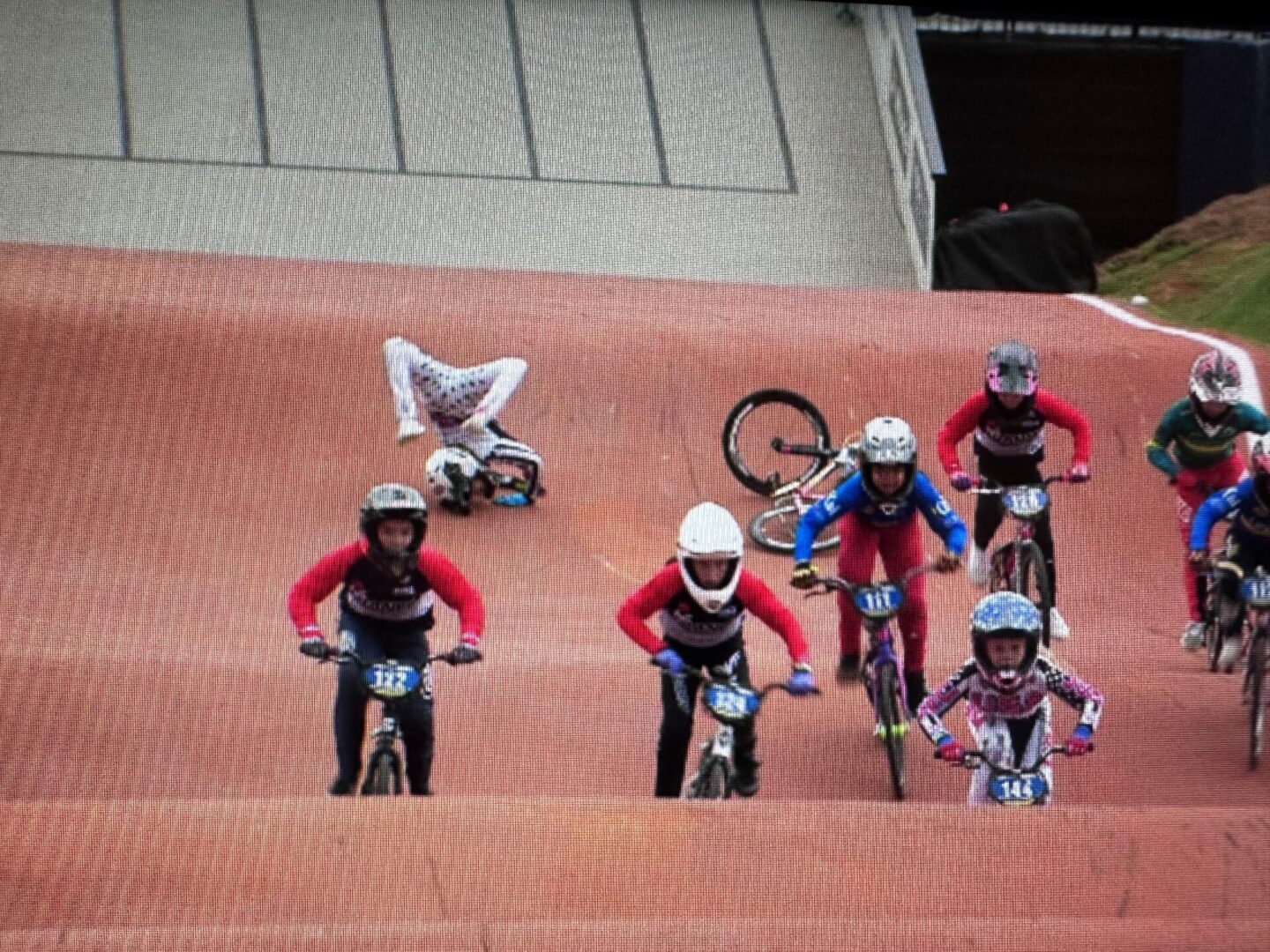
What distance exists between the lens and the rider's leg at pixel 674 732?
11.1m

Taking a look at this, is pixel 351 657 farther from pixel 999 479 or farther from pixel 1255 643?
pixel 999 479

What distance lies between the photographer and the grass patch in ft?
78.0

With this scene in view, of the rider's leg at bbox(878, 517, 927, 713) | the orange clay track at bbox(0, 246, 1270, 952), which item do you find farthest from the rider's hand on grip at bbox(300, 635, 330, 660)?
the rider's leg at bbox(878, 517, 927, 713)

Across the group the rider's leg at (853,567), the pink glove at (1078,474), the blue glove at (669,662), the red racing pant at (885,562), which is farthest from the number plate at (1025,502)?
the blue glove at (669,662)

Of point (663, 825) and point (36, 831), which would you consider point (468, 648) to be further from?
point (36, 831)

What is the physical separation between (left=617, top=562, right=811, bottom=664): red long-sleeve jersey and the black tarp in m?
16.6

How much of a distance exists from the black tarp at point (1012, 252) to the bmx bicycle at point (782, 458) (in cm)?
862

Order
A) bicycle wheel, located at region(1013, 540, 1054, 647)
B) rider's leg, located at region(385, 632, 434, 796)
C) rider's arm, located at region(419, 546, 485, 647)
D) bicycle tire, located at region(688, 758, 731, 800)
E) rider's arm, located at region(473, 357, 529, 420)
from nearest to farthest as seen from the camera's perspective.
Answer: bicycle tire, located at region(688, 758, 731, 800) → rider's leg, located at region(385, 632, 434, 796) → rider's arm, located at region(419, 546, 485, 647) → bicycle wheel, located at region(1013, 540, 1054, 647) → rider's arm, located at region(473, 357, 529, 420)

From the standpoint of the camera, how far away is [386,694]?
10.4m

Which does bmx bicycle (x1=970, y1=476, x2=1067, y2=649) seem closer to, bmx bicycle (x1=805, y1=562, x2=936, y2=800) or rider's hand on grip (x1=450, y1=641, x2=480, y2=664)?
bmx bicycle (x1=805, y1=562, x2=936, y2=800)

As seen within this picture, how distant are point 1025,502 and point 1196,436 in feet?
4.98

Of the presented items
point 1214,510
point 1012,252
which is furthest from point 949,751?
point 1012,252

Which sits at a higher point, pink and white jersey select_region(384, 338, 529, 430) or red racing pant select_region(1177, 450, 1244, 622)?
pink and white jersey select_region(384, 338, 529, 430)

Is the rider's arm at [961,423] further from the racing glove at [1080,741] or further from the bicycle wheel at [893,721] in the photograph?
the racing glove at [1080,741]
